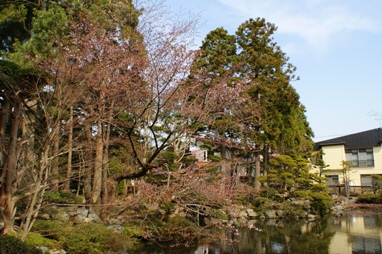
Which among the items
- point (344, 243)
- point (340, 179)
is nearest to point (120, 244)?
point (344, 243)

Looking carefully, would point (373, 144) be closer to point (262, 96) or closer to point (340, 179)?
point (340, 179)

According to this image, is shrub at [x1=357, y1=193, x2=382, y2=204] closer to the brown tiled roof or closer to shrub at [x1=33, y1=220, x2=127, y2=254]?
the brown tiled roof

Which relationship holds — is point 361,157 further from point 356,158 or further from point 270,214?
point 270,214

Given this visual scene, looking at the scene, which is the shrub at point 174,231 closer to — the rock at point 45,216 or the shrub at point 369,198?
the rock at point 45,216

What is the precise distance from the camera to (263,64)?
18.8 meters

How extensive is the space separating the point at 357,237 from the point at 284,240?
2642mm

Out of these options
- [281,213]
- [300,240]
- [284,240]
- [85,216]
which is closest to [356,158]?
[281,213]

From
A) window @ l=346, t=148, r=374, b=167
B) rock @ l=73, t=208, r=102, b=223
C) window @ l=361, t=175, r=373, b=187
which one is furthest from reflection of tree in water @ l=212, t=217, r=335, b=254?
window @ l=346, t=148, r=374, b=167

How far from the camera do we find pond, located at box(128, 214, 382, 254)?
9383mm

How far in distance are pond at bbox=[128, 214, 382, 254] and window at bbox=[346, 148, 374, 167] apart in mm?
15840

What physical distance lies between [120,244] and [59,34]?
551 cm

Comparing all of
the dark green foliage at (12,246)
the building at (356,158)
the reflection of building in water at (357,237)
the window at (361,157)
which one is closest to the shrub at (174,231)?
the reflection of building in water at (357,237)

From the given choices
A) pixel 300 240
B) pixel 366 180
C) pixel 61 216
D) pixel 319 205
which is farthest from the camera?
pixel 366 180

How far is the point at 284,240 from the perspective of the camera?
11.2 metres
